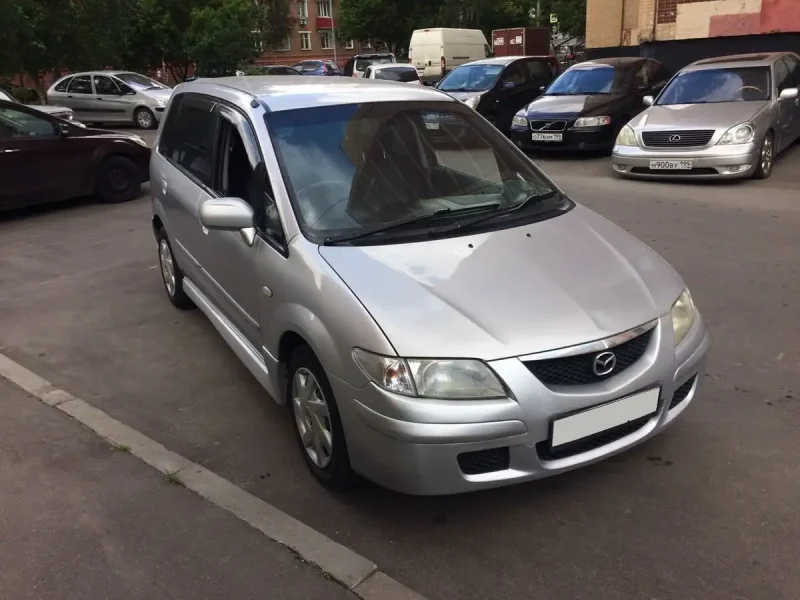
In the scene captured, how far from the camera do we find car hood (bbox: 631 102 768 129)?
9281 mm

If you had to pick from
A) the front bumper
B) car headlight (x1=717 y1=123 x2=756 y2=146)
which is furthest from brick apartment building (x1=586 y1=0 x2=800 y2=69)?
car headlight (x1=717 y1=123 x2=756 y2=146)

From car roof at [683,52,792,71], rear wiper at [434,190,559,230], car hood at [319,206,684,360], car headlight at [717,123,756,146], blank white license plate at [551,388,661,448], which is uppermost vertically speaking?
car roof at [683,52,792,71]

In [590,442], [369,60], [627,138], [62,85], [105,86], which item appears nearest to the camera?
[590,442]

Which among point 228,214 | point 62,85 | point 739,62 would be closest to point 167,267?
point 228,214

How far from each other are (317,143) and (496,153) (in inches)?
43.3

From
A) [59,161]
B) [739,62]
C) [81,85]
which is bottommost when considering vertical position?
[59,161]

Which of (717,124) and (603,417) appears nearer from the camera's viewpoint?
(603,417)

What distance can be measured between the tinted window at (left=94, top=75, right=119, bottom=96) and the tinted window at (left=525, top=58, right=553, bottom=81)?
1127cm

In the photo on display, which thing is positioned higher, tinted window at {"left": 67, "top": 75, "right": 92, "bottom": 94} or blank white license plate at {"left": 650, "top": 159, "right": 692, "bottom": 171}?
tinted window at {"left": 67, "top": 75, "right": 92, "bottom": 94}

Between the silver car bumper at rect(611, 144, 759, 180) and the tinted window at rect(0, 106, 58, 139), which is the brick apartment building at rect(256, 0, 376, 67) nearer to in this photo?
the tinted window at rect(0, 106, 58, 139)

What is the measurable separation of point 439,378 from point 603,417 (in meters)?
0.67

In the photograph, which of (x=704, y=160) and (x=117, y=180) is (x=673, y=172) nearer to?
(x=704, y=160)

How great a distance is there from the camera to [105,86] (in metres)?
20.0

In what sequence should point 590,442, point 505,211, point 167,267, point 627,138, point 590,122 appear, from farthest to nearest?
point 590,122
point 627,138
point 167,267
point 505,211
point 590,442
